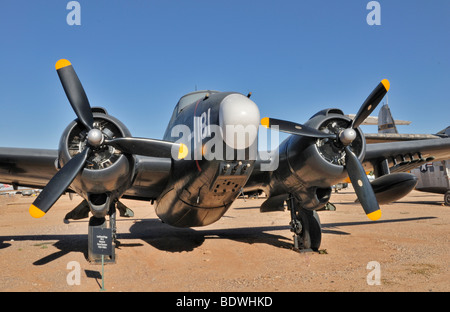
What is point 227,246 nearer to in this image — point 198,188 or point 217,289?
point 198,188

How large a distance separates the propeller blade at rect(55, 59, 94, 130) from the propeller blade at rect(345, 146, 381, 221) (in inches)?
246

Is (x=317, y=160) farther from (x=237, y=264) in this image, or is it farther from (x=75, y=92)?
(x=75, y=92)

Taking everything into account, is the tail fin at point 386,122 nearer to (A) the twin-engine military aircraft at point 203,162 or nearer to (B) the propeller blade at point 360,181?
(A) the twin-engine military aircraft at point 203,162

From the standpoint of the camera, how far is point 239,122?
6.21 metres

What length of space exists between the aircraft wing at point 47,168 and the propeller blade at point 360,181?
15.0 ft

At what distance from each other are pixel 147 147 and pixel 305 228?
18.0 ft

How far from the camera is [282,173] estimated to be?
8.83 metres

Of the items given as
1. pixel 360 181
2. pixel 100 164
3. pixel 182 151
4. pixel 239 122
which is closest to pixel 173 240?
pixel 100 164

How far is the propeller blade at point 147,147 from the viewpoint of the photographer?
23.5 ft

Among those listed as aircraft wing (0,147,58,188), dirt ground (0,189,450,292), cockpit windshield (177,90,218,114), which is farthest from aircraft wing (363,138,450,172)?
aircraft wing (0,147,58,188)

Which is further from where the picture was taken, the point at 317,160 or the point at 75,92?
the point at 317,160

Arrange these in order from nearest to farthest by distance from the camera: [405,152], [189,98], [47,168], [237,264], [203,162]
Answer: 1. [203,162]
2. [237,264]
3. [47,168]
4. [189,98]
5. [405,152]
